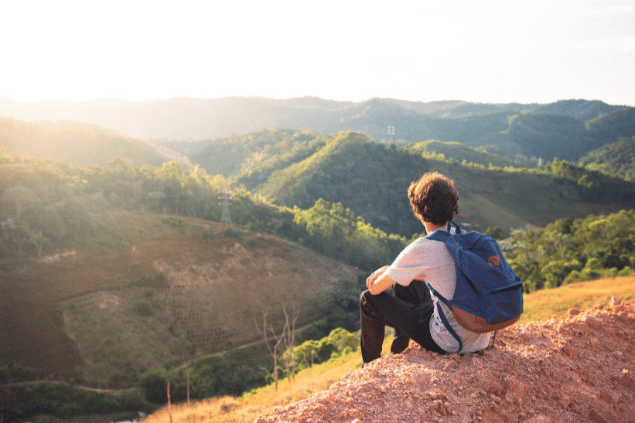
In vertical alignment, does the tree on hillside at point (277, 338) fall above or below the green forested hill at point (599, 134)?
below

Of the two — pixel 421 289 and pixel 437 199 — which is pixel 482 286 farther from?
pixel 421 289

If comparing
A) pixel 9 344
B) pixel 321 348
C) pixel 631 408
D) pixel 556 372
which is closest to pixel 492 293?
pixel 556 372

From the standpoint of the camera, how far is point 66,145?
3135 inches

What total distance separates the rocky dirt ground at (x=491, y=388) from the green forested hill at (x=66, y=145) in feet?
225

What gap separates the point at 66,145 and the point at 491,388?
3797 inches

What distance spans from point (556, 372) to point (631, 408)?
49 cm

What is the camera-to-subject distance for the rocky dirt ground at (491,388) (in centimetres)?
227

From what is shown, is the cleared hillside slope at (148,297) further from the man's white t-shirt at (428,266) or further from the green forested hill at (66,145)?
the green forested hill at (66,145)

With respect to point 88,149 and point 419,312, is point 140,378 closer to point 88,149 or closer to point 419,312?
point 419,312

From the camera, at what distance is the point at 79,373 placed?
2269cm

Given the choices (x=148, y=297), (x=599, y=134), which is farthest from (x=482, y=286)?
(x=599, y=134)

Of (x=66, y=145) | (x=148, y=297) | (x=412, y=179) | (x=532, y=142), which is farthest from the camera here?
(x=532, y=142)

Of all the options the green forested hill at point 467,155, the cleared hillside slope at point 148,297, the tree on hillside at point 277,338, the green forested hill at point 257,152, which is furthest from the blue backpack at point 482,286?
the green forested hill at point 467,155

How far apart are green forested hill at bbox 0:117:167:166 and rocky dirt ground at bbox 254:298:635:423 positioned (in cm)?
6861
